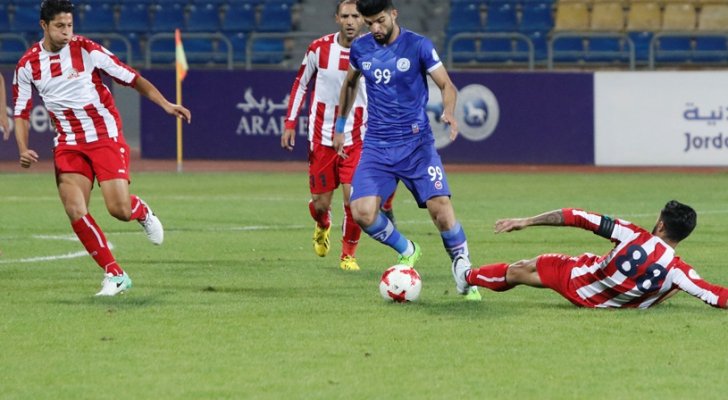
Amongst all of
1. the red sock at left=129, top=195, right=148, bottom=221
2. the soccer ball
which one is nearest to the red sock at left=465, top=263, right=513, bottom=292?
the soccer ball

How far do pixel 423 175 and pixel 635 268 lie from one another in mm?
1700

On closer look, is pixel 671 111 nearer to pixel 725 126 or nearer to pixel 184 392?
pixel 725 126

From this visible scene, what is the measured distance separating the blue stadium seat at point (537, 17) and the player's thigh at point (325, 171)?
54.2 ft

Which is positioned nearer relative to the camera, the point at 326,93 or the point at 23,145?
the point at 23,145

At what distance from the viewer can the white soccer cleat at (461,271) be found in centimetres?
917

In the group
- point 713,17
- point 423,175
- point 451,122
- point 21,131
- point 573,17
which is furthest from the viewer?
point 573,17

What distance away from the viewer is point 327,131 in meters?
11.7

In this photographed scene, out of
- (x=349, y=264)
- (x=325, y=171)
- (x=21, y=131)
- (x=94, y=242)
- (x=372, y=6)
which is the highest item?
(x=372, y=6)

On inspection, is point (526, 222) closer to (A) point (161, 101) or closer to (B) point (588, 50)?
(A) point (161, 101)

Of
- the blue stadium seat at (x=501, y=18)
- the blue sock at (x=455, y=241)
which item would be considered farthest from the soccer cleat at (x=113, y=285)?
the blue stadium seat at (x=501, y=18)

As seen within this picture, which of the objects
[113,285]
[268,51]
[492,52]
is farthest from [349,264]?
[268,51]

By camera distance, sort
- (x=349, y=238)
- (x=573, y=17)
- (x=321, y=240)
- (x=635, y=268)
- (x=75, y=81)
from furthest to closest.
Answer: (x=573, y=17), (x=321, y=240), (x=349, y=238), (x=75, y=81), (x=635, y=268)

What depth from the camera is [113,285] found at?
31.2 feet

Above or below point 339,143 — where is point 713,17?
above
